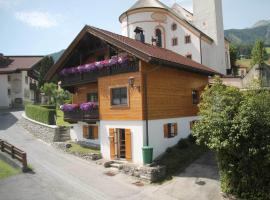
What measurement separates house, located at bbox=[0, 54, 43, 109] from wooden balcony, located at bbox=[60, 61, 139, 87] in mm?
28949

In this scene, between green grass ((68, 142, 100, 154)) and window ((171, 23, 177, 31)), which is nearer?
green grass ((68, 142, 100, 154))

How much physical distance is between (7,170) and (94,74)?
8.81 metres

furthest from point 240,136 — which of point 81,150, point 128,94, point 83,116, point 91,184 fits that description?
point 81,150

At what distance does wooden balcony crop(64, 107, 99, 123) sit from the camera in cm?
2138

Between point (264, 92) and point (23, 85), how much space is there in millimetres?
48027

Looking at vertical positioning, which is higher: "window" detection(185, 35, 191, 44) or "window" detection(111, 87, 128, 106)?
"window" detection(185, 35, 191, 44)

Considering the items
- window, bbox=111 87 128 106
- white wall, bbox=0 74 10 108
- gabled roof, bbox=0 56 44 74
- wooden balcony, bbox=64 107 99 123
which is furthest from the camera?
gabled roof, bbox=0 56 44 74

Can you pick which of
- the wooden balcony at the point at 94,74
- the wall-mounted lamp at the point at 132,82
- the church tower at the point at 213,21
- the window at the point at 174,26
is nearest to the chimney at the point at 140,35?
the wooden balcony at the point at 94,74

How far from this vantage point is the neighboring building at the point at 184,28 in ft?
134

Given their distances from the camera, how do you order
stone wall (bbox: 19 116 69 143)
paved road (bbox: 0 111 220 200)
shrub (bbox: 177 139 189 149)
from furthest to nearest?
stone wall (bbox: 19 116 69 143) → shrub (bbox: 177 139 189 149) → paved road (bbox: 0 111 220 200)

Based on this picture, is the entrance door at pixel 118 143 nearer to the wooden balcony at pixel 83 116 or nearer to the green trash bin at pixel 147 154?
the wooden balcony at pixel 83 116

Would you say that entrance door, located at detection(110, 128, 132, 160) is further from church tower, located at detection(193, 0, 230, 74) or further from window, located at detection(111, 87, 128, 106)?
church tower, located at detection(193, 0, 230, 74)

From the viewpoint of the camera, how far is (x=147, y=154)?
58.0ft

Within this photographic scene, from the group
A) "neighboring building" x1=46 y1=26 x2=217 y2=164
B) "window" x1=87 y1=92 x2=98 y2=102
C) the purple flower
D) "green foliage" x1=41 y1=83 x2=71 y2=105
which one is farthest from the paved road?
"green foliage" x1=41 y1=83 x2=71 y2=105
